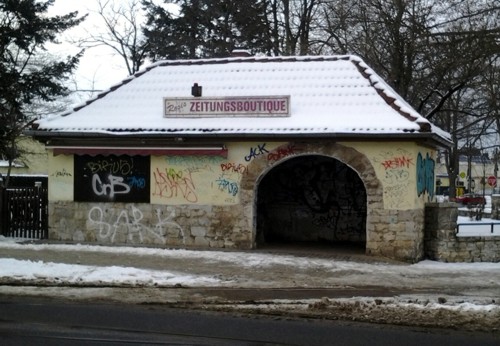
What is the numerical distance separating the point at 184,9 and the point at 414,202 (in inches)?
952

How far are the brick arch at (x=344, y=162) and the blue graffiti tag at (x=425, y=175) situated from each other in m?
1.10

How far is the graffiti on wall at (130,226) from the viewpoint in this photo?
1470cm

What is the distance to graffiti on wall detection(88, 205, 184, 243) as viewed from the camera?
14.7 metres

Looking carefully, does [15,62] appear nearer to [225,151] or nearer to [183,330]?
[225,151]

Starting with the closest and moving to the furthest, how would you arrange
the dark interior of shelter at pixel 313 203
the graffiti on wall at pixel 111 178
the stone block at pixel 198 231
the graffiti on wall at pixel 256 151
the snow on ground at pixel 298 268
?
the snow on ground at pixel 298 268 → the graffiti on wall at pixel 256 151 → the stone block at pixel 198 231 → the graffiti on wall at pixel 111 178 → the dark interior of shelter at pixel 313 203

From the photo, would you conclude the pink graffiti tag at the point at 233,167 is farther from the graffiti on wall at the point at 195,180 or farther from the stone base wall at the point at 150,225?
the stone base wall at the point at 150,225

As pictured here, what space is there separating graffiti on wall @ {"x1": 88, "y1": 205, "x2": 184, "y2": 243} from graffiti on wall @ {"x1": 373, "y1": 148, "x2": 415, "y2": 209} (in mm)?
4986

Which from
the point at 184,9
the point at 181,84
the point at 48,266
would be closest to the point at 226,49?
the point at 184,9

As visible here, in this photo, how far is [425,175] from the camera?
48.6 feet

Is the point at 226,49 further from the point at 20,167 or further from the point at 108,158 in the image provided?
the point at 20,167

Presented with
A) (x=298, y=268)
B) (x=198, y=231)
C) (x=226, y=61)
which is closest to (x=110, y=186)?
(x=198, y=231)

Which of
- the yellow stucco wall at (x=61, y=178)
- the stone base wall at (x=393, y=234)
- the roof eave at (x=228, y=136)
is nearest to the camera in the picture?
the roof eave at (x=228, y=136)

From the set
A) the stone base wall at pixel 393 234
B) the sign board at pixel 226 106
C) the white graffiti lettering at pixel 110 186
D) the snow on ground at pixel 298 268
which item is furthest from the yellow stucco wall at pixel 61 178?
the stone base wall at pixel 393 234

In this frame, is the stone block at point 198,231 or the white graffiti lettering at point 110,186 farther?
the white graffiti lettering at point 110,186
